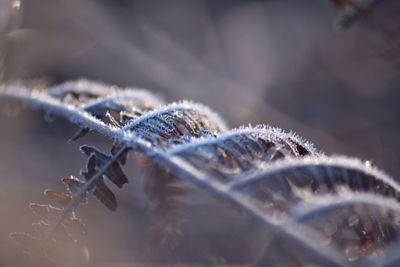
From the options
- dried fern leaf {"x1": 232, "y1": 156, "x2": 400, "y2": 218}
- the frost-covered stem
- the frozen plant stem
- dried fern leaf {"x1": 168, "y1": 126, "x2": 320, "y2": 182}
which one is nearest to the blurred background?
the frost-covered stem

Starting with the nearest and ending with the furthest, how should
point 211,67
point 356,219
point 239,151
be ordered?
point 356,219, point 239,151, point 211,67

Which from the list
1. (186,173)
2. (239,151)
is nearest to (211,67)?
(239,151)

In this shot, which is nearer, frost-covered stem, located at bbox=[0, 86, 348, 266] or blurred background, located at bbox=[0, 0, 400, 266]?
frost-covered stem, located at bbox=[0, 86, 348, 266]

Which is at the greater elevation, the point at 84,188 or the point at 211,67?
the point at 211,67

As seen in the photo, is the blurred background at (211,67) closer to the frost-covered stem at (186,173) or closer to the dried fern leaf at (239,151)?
the frost-covered stem at (186,173)

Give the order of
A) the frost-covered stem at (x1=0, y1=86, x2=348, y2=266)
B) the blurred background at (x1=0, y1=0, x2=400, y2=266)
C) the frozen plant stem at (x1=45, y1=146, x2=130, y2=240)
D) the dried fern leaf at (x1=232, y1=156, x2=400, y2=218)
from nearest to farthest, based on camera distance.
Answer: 1. the frost-covered stem at (x1=0, y1=86, x2=348, y2=266)
2. the dried fern leaf at (x1=232, y1=156, x2=400, y2=218)
3. the frozen plant stem at (x1=45, y1=146, x2=130, y2=240)
4. the blurred background at (x1=0, y1=0, x2=400, y2=266)

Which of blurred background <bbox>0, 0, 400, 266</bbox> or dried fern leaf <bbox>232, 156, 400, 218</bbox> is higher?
blurred background <bbox>0, 0, 400, 266</bbox>

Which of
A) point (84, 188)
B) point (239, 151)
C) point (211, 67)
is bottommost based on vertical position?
point (84, 188)

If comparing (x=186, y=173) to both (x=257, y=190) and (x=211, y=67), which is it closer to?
(x=257, y=190)

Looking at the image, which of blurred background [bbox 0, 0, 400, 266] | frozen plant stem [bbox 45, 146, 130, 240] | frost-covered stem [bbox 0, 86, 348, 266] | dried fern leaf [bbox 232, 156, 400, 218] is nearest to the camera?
frost-covered stem [bbox 0, 86, 348, 266]

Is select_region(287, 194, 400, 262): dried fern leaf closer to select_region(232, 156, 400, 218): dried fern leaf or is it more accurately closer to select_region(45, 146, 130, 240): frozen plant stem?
select_region(232, 156, 400, 218): dried fern leaf
